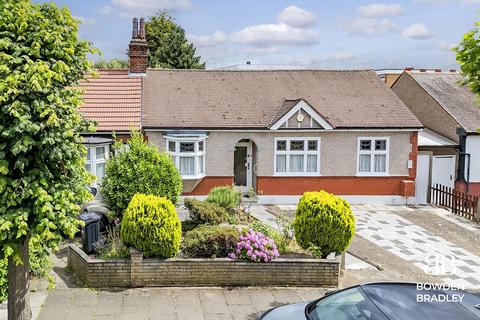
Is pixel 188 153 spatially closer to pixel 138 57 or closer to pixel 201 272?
pixel 138 57

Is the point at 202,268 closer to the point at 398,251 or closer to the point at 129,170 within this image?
the point at 129,170

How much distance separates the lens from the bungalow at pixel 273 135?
756 inches

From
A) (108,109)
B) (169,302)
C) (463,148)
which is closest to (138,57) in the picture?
(108,109)

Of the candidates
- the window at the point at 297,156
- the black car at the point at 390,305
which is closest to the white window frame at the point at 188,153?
the window at the point at 297,156

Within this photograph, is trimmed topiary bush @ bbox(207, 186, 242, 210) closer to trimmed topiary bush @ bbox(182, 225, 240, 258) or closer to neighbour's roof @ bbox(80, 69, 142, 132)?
trimmed topiary bush @ bbox(182, 225, 240, 258)

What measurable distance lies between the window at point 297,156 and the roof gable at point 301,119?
613 mm

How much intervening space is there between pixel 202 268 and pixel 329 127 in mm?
10936

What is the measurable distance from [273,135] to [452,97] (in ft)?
34.4

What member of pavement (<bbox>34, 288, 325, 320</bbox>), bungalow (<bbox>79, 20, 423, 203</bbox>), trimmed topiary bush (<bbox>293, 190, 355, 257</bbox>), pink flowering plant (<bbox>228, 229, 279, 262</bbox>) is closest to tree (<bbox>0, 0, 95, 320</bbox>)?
pavement (<bbox>34, 288, 325, 320</bbox>)

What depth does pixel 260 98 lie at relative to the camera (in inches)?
826

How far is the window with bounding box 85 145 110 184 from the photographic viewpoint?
665 inches

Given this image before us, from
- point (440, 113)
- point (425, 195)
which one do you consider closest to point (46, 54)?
point (425, 195)

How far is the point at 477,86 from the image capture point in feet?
43.3

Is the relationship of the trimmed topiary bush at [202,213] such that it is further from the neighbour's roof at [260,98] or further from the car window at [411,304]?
the car window at [411,304]
